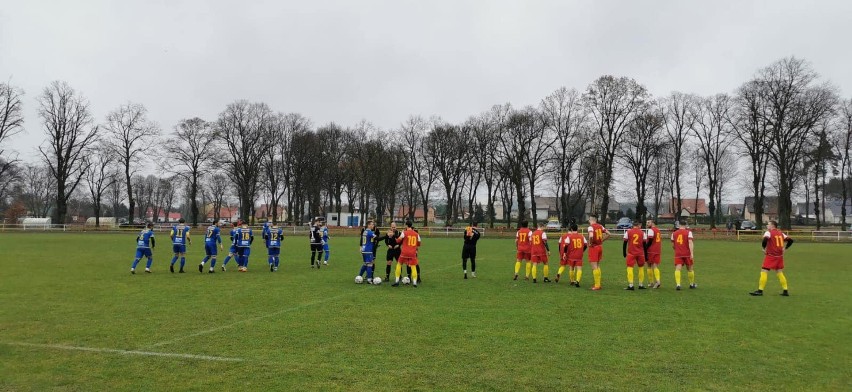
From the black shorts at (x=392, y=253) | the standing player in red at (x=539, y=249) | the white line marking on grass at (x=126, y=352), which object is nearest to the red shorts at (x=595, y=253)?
the standing player in red at (x=539, y=249)

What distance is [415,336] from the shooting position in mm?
8492

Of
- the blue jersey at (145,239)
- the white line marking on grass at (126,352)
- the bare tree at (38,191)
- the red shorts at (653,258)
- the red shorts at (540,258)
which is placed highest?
the bare tree at (38,191)

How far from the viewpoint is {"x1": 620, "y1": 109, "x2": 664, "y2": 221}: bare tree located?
56213mm

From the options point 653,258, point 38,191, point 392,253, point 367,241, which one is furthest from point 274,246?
point 38,191

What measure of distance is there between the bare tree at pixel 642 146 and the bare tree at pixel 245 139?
45.2 meters

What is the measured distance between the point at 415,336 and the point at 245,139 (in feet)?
205

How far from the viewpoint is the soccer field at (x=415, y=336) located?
20.5ft

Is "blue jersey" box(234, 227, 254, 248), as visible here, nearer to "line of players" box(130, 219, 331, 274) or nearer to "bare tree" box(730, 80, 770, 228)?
"line of players" box(130, 219, 331, 274)

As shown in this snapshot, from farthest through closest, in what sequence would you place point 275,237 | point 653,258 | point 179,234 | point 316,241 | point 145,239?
point 316,241 < point 275,237 < point 179,234 < point 145,239 < point 653,258

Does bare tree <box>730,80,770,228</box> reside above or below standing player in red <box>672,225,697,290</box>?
above

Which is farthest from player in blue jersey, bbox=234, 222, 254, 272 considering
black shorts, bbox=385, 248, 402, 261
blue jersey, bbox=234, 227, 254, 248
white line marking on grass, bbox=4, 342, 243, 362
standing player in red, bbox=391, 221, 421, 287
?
white line marking on grass, bbox=4, 342, 243, 362

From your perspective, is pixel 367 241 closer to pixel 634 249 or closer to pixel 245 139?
pixel 634 249

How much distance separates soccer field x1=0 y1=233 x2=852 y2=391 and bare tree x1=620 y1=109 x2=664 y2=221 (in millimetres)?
43588

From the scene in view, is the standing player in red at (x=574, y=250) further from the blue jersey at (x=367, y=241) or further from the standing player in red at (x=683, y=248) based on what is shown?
the blue jersey at (x=367, y=241)
